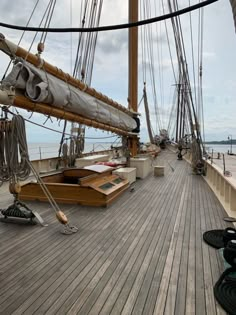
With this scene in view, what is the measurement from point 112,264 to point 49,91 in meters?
2.18

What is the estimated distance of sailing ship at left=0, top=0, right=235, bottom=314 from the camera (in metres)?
2.40

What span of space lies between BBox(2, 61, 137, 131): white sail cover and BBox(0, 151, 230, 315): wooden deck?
5.75 ft

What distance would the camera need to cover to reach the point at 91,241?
12.2 ft

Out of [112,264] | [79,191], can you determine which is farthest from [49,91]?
[79,191]

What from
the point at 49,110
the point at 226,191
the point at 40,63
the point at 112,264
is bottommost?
the point at 112,264

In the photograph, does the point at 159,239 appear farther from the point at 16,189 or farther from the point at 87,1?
the point at 87,1

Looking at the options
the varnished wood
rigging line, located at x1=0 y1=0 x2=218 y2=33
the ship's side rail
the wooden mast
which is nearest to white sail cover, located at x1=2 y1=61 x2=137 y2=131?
rigging line, located at x1=0 y1=0 x2=218 y2=33

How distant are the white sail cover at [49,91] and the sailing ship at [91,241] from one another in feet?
0.04

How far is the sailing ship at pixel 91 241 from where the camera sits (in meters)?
2.40

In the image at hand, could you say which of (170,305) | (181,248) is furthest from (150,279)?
(181,248)

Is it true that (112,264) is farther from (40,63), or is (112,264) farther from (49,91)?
(40,63)

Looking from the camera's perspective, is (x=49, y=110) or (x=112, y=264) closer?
(x=112, y=264)

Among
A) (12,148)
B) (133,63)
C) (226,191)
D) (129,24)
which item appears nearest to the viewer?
(129,24)

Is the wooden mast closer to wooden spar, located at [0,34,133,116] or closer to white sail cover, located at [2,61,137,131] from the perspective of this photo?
wooden spar, located at [0,34,133,116]
